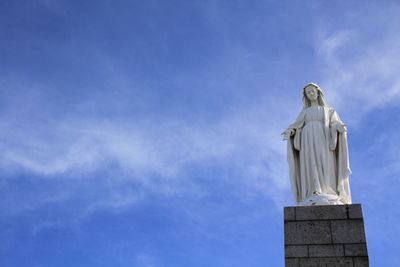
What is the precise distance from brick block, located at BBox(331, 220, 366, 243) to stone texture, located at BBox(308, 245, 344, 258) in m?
0.17

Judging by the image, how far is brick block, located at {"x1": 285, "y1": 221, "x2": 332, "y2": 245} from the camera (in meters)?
11.4

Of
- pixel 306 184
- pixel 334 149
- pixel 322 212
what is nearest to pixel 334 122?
pixel 334 149

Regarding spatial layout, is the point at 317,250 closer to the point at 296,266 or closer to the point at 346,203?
the point at 296,266

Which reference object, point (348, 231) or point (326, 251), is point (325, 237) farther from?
point (348, 231)

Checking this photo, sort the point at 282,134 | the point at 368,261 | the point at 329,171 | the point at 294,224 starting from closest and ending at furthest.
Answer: the point at 368,261 < the point at 294,224 < the point at 329,171 < the point at 282,134

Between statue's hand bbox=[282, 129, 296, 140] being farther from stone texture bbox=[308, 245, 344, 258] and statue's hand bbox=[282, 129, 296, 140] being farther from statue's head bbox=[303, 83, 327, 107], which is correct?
stone texture bbox=[308, 245, 344, 258]

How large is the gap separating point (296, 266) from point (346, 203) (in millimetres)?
2259

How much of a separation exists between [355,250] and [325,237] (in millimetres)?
704

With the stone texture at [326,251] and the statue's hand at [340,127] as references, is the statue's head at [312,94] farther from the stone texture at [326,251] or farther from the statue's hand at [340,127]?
the stone texture at [326,251]

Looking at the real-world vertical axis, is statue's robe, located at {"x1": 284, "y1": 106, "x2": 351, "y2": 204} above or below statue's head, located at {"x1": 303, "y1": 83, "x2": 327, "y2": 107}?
below

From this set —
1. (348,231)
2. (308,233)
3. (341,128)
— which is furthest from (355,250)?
(341,128)

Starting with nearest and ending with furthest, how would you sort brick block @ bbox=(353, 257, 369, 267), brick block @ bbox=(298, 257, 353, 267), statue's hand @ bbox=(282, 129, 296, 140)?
brick block @ bbox=(353, 257, 369, 267)
brick block @ bbox=(298, 257, 353, 267)
statue's hand @ bbox=(282, 129, 296, 140)

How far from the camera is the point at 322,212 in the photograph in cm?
1170

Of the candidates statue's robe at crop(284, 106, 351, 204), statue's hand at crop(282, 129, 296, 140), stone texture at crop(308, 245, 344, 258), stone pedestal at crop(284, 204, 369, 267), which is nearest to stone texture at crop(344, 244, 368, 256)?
stone pedestal at crop(284, 204, 369, 267)
